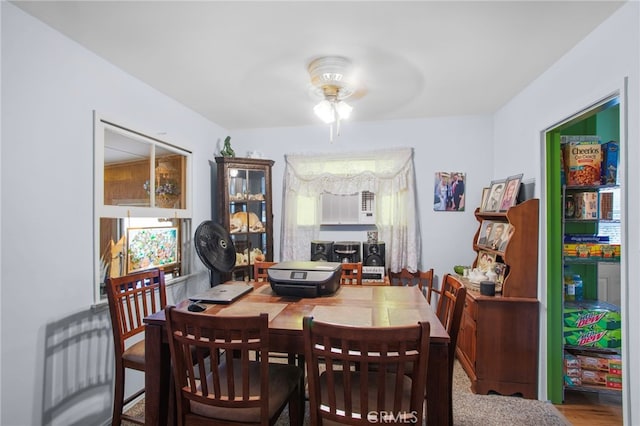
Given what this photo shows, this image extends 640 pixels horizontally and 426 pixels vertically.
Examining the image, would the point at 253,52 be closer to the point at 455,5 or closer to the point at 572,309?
the point at 455,5

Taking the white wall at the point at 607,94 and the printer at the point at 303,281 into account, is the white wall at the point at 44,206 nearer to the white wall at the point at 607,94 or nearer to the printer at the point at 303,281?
the printer at the point at 303,281

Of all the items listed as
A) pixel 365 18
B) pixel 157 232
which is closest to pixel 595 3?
pixel 365 18

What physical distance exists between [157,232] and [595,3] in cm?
316

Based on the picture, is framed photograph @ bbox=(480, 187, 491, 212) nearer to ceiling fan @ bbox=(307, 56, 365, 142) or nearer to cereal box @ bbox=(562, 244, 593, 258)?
cereal box @ bbox=(562, 244, 593, 258)

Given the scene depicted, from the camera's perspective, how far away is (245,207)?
3.47 meters

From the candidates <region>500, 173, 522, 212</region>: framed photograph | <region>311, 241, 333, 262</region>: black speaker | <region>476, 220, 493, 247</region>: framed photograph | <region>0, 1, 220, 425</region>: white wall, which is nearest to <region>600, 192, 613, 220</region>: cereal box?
<region>500, 173, 522, 212</region>: framed photograph

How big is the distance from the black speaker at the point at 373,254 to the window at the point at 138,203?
1.78 m

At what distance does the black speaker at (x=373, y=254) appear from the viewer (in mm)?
3240

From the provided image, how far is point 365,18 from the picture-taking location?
162 cm

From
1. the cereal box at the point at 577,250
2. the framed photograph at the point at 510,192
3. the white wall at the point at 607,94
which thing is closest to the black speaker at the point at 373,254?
the framed photograph at the point at 510,192

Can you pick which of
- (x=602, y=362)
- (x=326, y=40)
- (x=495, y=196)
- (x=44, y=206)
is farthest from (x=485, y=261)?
(x=44, y=206)

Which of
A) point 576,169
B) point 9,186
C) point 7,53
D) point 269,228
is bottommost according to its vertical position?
point 269,228

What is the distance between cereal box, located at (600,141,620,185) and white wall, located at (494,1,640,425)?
1.36ft

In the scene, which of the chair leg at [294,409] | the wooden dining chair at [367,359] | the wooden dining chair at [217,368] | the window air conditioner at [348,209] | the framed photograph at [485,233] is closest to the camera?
the wooden dining chair at [367,359]
